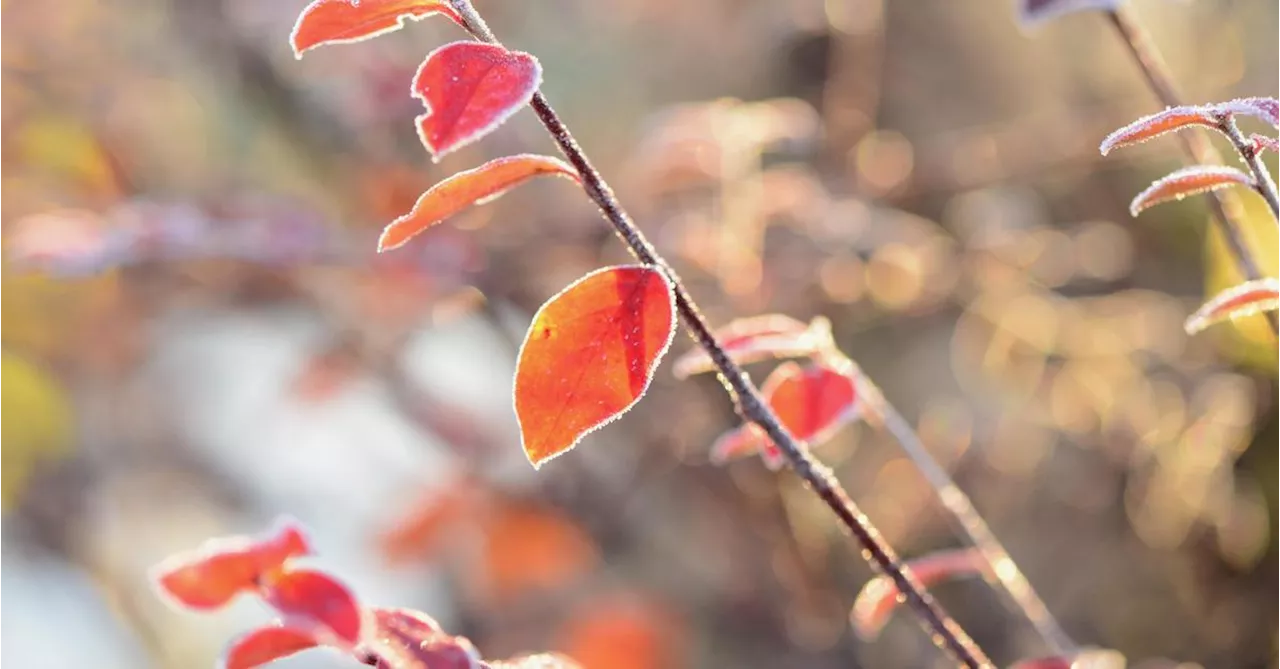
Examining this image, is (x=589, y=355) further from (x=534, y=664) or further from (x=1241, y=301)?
(x=1241, y=301)

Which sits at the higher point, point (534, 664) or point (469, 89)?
point (469, 89)

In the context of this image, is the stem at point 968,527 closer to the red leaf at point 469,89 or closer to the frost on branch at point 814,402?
the frost on branch at point 814,402

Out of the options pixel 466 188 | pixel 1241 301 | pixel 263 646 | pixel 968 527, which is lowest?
pixel 968 527

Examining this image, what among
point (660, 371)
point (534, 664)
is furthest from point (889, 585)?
point (660, 371)

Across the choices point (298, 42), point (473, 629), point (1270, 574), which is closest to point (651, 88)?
point (473, 629)

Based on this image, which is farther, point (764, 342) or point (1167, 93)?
point (1167, 93)

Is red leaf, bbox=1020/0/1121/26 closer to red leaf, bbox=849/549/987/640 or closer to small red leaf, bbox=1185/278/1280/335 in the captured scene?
small red leaf, bbox=1185/278/1280/335
